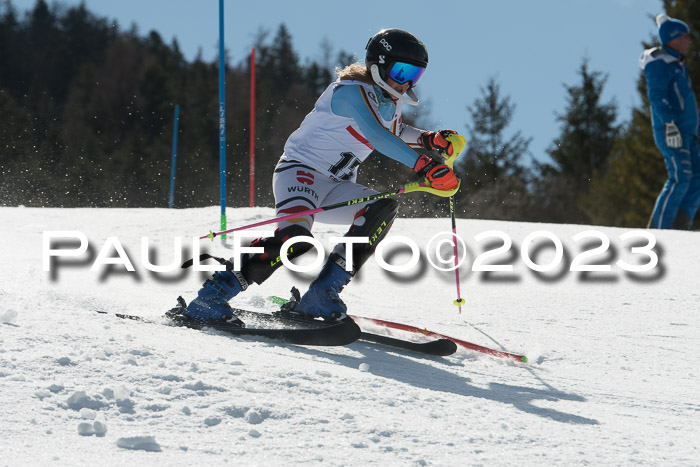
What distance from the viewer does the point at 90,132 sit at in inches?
1185

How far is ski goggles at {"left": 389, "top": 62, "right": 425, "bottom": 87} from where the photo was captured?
3445mm

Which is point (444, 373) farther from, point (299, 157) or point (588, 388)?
point (299, 157)

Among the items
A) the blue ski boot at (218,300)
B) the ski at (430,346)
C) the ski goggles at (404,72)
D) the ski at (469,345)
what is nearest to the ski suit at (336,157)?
the ski goggles at (404,72)

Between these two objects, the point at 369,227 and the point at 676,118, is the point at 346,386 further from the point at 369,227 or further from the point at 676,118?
the point at 676,118

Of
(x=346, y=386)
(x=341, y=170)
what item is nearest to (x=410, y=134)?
(x=341, y=170)

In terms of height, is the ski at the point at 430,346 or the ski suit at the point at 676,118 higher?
the ski suit at the point at 676,118

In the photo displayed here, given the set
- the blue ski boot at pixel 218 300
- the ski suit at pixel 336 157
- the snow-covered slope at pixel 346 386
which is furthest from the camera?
the blue ski boot at pixel 218 300

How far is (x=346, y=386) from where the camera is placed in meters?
2.53

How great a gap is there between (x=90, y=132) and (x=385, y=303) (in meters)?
27.8

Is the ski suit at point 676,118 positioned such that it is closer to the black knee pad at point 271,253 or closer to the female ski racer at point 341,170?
the female ski racer at point 341,170

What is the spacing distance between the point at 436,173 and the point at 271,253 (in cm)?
85

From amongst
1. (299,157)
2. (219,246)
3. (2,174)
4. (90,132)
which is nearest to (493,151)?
(90,132)

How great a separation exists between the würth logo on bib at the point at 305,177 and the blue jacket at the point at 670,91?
537cm

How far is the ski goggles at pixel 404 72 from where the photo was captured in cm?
345
